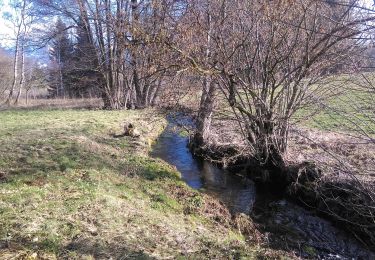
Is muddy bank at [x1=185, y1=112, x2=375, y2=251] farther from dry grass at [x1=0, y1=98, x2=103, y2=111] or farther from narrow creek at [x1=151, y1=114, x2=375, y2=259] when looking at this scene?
dry grass at [x1=0, y1=98, x2=103, y2=111]

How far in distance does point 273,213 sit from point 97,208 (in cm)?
447

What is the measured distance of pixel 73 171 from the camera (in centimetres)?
880

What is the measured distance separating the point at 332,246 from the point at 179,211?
3109 millimetres

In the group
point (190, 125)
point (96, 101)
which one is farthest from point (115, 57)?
point (190, 125)

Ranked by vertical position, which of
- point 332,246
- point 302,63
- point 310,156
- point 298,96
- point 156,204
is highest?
point 302,63

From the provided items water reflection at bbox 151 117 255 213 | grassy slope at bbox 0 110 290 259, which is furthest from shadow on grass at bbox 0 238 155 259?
water reflection at bbox 151 117 255 213

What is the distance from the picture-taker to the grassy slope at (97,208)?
17.5 ft

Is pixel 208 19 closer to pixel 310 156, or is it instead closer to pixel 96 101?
pixel 310 156

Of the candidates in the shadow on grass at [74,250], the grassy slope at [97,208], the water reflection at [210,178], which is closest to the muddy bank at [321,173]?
the water reflection at [210,178]

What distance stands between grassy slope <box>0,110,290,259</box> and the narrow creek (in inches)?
40.5

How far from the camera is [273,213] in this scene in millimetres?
9156

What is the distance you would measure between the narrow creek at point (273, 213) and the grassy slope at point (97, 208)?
1029 millimetres

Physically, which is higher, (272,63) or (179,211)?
(272,63)

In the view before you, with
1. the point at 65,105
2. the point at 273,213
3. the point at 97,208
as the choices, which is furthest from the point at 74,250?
the point at 65,105
